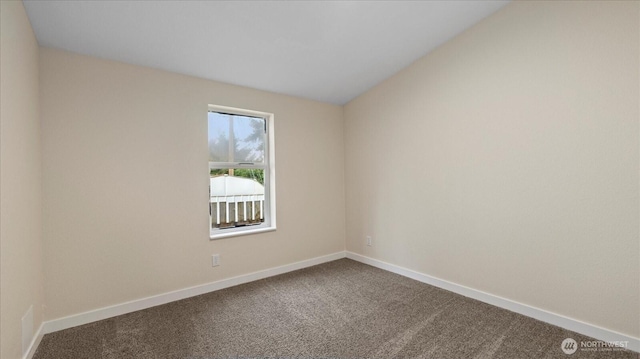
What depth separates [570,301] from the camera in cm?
215

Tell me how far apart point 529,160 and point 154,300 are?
3.51 metres

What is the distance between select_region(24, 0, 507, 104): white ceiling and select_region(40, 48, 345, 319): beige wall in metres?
0.22

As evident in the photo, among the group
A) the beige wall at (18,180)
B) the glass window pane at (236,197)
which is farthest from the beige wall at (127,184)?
the glass window pane at (236,197)

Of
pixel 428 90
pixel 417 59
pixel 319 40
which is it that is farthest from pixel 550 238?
pixel 319 40

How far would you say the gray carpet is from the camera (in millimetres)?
1897

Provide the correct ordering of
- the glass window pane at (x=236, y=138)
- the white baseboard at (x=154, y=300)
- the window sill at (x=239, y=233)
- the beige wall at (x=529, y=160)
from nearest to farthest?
the beige wall at (x=529, y=160) < the white baseboard at (x=154, y=300) < the window sill at (x=239, y=233) < the glass window pane at (x=236, y=138)

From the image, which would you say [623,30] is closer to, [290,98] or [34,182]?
[290,98]

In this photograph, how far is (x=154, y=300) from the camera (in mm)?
2596

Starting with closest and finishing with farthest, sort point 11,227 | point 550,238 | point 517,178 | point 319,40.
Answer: point 11,227 < point 550,238 < point 517,178 < point 319,40

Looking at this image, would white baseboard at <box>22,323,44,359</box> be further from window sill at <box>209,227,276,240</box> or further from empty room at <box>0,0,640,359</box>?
window sill at <box>209,227,276,240</box>

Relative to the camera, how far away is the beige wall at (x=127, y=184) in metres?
2.22

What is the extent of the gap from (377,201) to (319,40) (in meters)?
2.04
